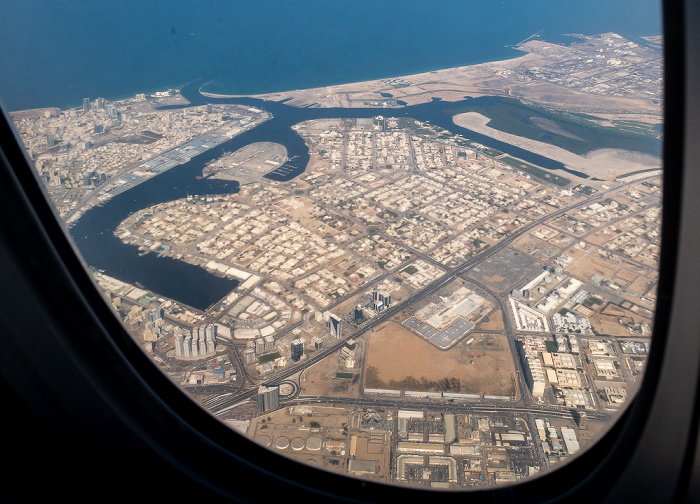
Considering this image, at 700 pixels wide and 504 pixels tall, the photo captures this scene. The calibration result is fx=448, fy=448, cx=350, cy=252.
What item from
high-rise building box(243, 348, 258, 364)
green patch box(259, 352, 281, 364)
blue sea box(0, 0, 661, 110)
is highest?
blue sea box(0, 0, 661, 110)

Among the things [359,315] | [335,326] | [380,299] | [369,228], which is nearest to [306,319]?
[335,326]

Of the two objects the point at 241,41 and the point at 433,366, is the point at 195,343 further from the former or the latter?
the point at 241,41

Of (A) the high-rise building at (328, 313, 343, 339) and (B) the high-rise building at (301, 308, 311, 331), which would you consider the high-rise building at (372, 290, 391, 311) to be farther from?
(B) the high-rise building at (301, 308, 311, 331)

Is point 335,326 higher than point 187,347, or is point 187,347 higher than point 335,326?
point 187,347

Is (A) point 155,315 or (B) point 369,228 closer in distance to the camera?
(A) point 155,315

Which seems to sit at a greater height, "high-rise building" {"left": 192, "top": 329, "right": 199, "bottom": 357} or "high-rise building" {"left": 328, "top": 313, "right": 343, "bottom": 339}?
"high-rise building" {"left": 192, "top": 329, "right": 199, "bottom": 357}

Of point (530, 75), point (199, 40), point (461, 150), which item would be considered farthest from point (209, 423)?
point (199, 40)

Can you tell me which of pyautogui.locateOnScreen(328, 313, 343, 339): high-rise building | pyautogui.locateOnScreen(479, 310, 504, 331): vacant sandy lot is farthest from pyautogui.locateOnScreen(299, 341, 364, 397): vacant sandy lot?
pyautogui.locateOnScreen(479, 310, 504, 331): vacant sandy lot

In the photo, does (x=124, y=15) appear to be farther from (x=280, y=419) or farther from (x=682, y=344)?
(x=682, y=344)
